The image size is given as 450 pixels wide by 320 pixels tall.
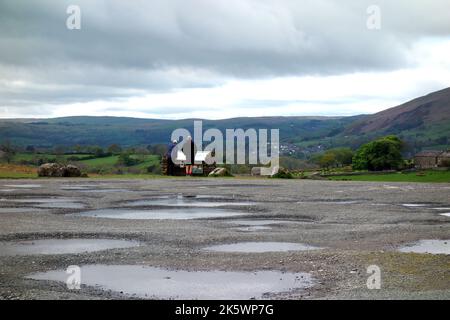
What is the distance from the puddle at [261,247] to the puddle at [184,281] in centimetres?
310

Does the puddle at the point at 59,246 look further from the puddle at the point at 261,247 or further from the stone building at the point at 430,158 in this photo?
the stone building at the point at 430,158

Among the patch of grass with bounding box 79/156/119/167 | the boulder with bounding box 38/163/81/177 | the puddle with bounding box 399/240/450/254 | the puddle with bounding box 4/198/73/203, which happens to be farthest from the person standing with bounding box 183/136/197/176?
the puddle with bounding box 399/240/450/254

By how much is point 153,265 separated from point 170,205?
16442 millimetres

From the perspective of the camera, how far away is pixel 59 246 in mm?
17156

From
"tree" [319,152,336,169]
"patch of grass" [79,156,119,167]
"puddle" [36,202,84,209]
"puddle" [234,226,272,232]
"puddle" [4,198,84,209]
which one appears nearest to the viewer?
"puddle" [234,226,272,232]

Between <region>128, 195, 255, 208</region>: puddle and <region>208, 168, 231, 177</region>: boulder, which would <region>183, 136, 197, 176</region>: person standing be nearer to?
<region>208, 168, 231, 177</region>: boulder

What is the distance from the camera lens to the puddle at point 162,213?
83.0 feet

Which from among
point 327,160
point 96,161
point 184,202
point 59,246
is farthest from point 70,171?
point 327,160

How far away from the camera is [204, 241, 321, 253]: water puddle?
16688 mm

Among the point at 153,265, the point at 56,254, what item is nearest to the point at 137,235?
the point at 56,254

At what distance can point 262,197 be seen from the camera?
36281 millimetres

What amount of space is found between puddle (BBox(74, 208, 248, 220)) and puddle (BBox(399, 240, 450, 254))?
9.68 m

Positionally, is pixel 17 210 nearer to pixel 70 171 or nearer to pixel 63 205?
pixel 63 205
